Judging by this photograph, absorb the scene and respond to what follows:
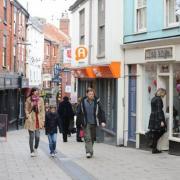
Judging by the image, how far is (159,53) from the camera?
15.7 m

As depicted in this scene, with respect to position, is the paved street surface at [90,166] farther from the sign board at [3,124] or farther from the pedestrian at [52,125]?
the sign board at [3,124]

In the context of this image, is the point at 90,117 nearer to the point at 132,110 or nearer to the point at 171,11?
the point at 171,11

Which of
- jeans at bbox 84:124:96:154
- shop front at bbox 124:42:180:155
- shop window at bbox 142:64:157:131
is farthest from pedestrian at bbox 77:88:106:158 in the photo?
shop window at bbox 142:64:157:131

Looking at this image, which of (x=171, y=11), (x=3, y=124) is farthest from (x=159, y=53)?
(x=3, y=124)

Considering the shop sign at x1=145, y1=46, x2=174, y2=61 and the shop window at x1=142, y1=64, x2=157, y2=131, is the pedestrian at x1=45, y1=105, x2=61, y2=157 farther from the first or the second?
the shop window at x1=142, y1=64, x2=157, y2=131

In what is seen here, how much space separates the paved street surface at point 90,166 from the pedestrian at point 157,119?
0.45 m

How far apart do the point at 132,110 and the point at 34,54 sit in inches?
1379

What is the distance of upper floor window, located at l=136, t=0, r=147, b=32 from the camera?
57.0ft

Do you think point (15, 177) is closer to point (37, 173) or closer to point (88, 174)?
point (37, 173)

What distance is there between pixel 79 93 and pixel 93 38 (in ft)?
18.9

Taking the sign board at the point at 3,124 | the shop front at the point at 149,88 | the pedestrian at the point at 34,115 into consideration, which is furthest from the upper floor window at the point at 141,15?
the sign board at the point at 3,124

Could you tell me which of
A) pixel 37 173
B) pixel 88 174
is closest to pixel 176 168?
pixel 88 174

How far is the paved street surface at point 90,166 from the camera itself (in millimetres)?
11312

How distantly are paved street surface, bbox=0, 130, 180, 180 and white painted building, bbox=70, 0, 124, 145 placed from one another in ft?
8.92
